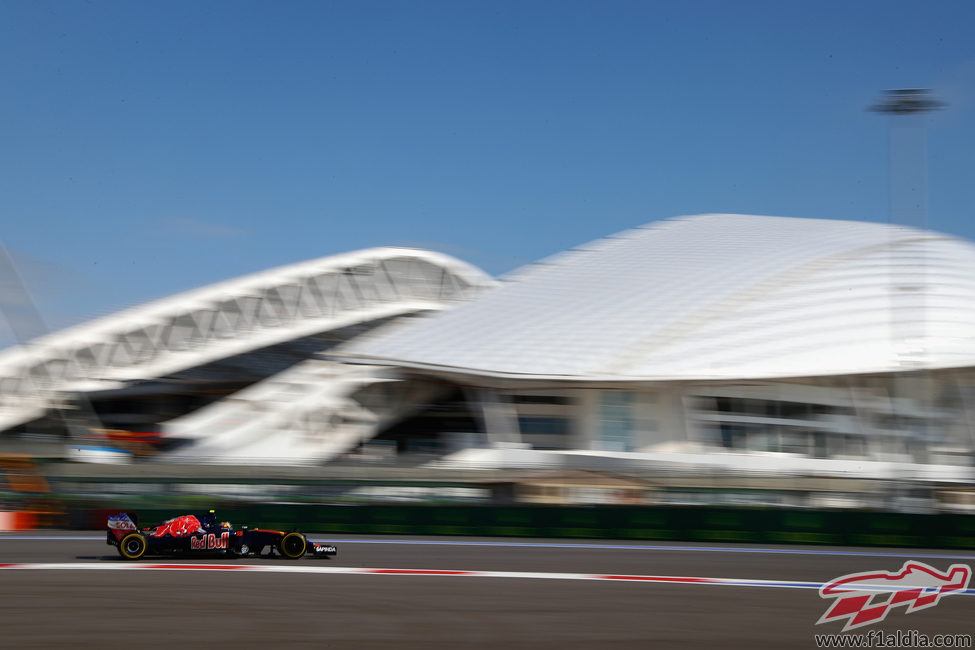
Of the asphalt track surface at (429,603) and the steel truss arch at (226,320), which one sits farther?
the steel truss arch at (226,320)

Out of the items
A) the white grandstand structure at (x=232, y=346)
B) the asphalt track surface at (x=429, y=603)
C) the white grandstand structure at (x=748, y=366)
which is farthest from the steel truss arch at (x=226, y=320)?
the asphalt track surface at (x=429, y=603)

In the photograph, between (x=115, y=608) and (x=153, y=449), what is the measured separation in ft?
119

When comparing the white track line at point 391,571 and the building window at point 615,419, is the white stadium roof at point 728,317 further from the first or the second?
the white track line at point 391,571

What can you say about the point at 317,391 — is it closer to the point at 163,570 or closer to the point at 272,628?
the point at 163,570

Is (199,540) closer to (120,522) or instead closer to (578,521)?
(120,522)

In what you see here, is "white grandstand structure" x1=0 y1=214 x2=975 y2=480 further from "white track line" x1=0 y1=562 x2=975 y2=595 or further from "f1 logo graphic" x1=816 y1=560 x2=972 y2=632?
"white track line" x1=0 y1=562 x2=975 y2=595

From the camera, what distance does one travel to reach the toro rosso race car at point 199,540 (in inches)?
556

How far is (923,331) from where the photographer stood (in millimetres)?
36594

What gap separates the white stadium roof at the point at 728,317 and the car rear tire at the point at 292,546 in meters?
22.1

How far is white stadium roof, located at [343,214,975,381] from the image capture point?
36.6 meters

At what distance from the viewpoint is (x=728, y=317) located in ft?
127

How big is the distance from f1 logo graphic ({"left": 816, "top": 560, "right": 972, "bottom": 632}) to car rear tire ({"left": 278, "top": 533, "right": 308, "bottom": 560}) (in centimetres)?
715

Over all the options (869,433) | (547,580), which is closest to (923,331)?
(869,433)

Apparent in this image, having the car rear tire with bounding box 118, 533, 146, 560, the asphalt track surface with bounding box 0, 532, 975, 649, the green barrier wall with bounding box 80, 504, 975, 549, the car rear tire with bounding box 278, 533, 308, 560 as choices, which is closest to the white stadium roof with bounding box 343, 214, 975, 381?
the green barrier wall with bounding box 80, 504, 975, 549
